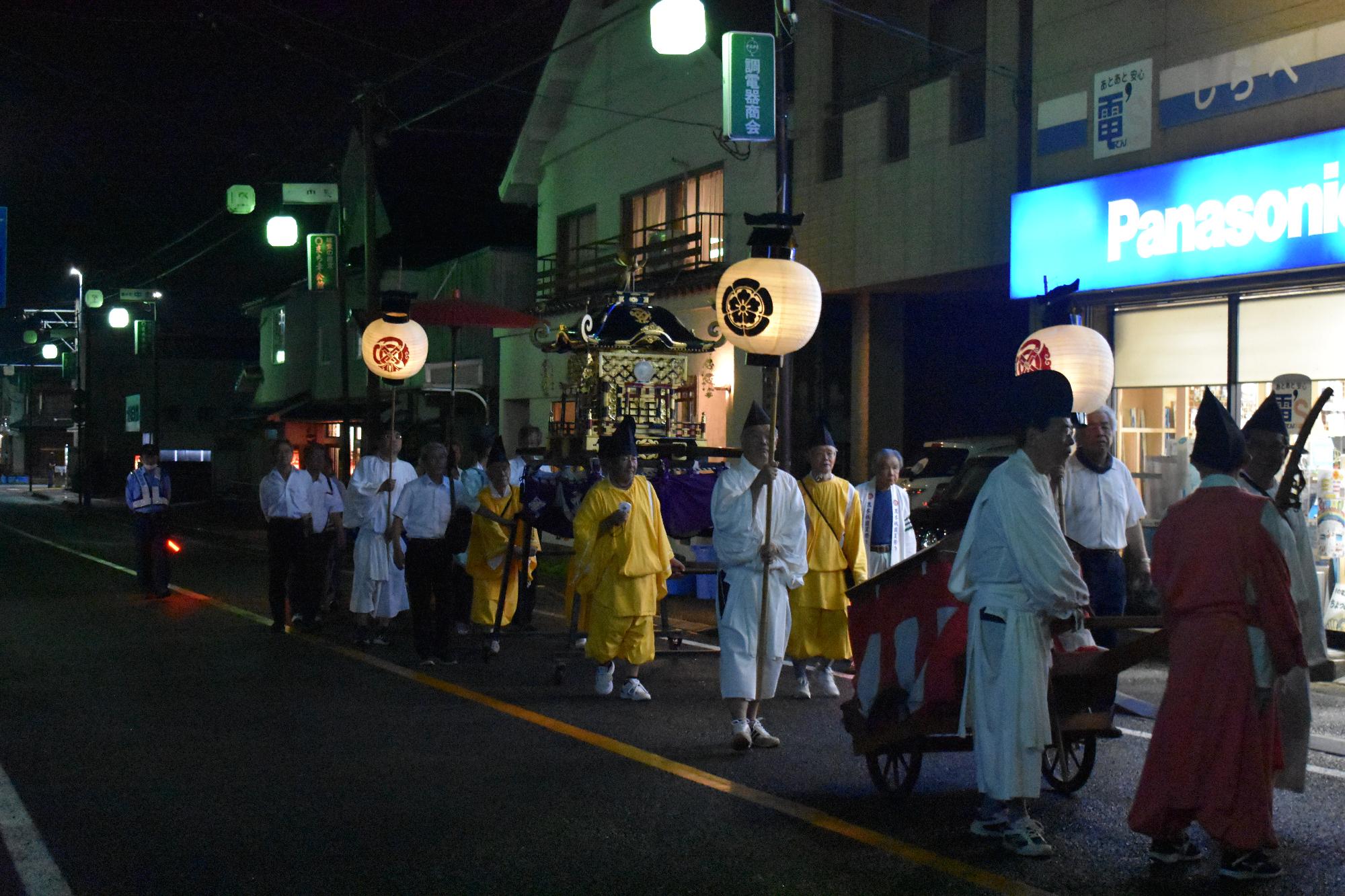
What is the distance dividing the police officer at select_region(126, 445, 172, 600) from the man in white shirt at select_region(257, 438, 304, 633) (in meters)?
3.50

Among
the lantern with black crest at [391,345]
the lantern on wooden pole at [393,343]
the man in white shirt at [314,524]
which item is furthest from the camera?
the lantern with black crest at [391,345]

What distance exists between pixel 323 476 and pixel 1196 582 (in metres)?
10.5

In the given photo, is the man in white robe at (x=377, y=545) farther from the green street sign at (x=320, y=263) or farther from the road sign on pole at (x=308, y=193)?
the green street sign at (x=320, y=263)

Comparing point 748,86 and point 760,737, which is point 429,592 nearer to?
point 760,737

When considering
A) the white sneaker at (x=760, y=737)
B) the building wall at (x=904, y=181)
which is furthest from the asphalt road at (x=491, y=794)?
the building wall at (x=904, y=181)

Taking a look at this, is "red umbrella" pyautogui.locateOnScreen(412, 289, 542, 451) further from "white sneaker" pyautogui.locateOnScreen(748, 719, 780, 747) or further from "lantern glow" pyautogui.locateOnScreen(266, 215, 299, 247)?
"lantern glow" pyautogui.locateOnScreen(266, 215, 299, 247)

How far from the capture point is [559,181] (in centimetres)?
2902

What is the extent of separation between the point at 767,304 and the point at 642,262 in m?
14.7

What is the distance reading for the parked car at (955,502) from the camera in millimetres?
13297

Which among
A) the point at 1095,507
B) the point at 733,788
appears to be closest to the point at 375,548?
the point at 733,788

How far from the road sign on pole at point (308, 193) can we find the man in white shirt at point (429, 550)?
18527 mm

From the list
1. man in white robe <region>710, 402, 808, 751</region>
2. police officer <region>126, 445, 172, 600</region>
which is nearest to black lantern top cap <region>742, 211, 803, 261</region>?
man in white robe <region>710, 402, 808, 751</region>

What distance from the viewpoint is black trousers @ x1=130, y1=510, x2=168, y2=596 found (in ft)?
52.8

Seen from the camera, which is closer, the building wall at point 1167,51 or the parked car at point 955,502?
the building wall at point 1167,51
